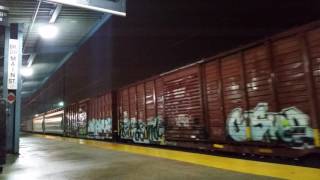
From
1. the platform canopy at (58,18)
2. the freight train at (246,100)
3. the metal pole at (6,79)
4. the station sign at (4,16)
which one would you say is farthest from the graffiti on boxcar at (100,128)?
the station sign at (4,16)

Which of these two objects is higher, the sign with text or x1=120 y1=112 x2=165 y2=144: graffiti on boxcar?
the sign with text

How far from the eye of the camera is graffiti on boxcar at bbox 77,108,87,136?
23.4 meters

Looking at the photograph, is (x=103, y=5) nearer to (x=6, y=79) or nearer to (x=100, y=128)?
(x=6, y=79)

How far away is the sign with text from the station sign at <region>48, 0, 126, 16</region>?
16.0ft

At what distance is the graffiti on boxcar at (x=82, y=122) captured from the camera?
76.6 ft

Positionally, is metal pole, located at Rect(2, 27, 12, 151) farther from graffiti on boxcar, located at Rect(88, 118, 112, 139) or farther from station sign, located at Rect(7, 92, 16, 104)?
graffiti on boxcar, located at Rect(88, 118, 112, 139)

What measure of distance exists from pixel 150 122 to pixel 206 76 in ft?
14.4

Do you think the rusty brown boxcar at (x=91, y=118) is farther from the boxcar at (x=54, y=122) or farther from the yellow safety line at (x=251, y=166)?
the yellow safety line at (x=251, y=166)

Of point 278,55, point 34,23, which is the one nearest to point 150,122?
point 278,55

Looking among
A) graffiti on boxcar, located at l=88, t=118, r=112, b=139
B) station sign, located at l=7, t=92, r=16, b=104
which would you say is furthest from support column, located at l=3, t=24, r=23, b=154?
graffiti on boxcar, located at l=88, t=118, r=112, b=139

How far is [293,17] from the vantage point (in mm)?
14438

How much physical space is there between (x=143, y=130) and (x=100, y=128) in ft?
20.9

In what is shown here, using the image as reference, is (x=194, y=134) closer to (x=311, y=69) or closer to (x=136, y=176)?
(x=136, y=176)

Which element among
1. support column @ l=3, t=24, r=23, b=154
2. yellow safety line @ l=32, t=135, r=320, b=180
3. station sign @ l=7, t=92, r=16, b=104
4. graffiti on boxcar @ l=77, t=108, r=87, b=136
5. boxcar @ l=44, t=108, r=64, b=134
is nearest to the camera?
yellow safety line @ l=32, t=135, r=320, b=180
